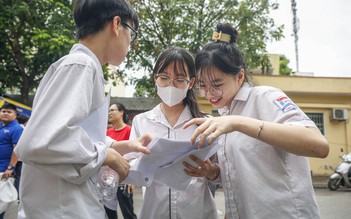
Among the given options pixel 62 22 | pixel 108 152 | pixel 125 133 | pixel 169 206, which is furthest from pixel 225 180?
pixel 62 22

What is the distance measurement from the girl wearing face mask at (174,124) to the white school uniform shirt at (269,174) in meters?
0.23

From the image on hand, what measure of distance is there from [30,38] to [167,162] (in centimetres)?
917

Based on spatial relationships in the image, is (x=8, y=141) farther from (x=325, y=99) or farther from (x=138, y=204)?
(x=325, y=99)

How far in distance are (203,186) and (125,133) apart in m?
2.86

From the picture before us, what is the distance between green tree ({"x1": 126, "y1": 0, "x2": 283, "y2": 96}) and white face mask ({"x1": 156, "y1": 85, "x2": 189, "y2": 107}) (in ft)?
26.1

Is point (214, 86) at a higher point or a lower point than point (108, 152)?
higher

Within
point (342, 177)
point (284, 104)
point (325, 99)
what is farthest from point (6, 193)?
point (325, 99)

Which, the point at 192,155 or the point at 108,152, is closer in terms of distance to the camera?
the point at 108,152

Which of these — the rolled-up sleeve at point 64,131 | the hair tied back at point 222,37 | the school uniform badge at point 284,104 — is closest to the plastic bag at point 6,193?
the rolled-up sleeve at point 64,131

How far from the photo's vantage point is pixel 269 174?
1308 mm

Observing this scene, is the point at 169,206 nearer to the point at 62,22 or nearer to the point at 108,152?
the point at 108,152

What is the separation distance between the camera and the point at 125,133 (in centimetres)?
446

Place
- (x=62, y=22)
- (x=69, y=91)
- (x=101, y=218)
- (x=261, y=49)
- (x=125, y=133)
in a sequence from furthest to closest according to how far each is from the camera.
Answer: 1. (x=261, y=49)
2. (x=62, y=22)
3. (x=125, y=133)
4. (x=101, y=218)
5. (x=69, y=91)

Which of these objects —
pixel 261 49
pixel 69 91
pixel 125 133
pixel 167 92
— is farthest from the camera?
pixel 261 49
